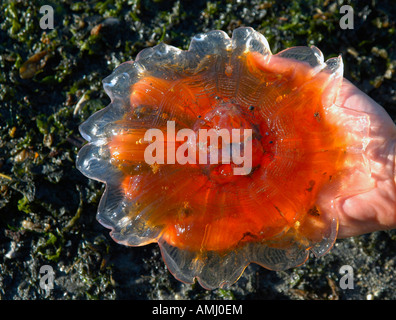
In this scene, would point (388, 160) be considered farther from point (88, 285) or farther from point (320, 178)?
point (88, 285)

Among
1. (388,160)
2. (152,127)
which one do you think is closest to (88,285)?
(152,127)

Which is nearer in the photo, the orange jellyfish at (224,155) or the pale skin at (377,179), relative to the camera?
the orange jellyfish at (224,155)

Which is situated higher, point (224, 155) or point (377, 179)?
point (224, 155)

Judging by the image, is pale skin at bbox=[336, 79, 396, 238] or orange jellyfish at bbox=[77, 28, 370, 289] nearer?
orange jellyfish at bbox=[77, 28, 370, 289]

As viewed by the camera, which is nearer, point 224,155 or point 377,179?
point 224,155
